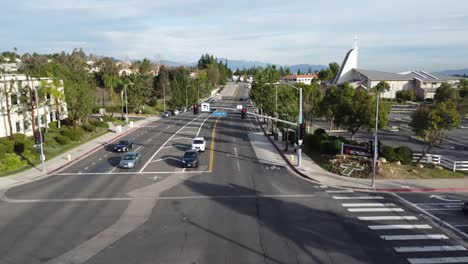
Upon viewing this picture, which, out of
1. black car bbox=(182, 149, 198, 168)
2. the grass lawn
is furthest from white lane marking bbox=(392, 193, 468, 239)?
the grass lawn

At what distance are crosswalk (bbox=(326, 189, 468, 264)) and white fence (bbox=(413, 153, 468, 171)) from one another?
12.0 meters

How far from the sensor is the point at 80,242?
18.4 m

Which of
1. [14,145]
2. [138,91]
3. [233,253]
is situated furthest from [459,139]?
[138,91]

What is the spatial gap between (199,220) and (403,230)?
11740 millimetres

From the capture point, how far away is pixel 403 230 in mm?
19844

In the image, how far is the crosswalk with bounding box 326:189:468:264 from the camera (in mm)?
16969

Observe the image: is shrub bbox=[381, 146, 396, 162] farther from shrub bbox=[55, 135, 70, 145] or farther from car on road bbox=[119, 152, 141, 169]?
shrub bbox=[55, 135, 70, 145]

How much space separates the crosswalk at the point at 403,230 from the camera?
17.0 m

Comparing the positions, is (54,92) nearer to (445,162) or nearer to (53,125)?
(53,125)

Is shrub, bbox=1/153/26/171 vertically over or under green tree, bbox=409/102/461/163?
under

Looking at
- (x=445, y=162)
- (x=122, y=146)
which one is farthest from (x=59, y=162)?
(x=445, y=162)

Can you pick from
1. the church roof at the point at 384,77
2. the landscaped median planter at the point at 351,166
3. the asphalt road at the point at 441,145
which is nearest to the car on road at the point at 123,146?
the landscaped median planter at the point at 351,166

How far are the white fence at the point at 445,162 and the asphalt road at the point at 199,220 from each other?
11397 mm

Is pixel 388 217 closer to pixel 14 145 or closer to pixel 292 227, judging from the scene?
pixel 292 227
